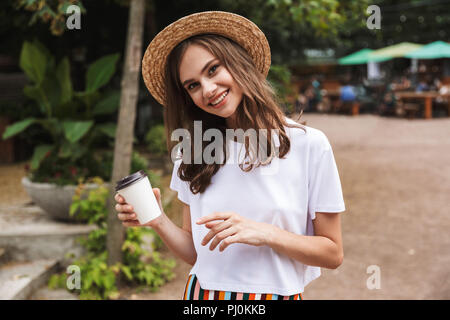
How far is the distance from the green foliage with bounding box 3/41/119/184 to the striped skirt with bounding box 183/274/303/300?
3.55 m

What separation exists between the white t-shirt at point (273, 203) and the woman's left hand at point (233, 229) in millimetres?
124

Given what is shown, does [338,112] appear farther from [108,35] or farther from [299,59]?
[108,35]

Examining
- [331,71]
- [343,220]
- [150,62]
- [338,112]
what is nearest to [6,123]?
[343,220]

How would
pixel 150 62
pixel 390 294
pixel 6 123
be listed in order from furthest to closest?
pixel 6 123 < pixel 390 294 < pixel 150 62

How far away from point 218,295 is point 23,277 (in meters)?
3.24

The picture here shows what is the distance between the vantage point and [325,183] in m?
1.41

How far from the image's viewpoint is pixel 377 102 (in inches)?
790

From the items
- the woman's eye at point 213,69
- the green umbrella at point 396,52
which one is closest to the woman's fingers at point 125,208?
the woman's eye at point 213,69

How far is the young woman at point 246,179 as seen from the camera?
1.42 m

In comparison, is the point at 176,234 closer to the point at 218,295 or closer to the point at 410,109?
the point at 218,295

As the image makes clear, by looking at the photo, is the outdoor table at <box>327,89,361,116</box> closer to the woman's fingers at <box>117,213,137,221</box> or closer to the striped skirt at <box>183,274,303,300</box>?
the striped skirt at <box>183,274,303,300</box>

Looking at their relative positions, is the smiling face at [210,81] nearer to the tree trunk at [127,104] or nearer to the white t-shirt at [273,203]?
the white t-shirt at [273,203]

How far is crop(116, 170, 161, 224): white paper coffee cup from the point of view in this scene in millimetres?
1438

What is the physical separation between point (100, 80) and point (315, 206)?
415cm
